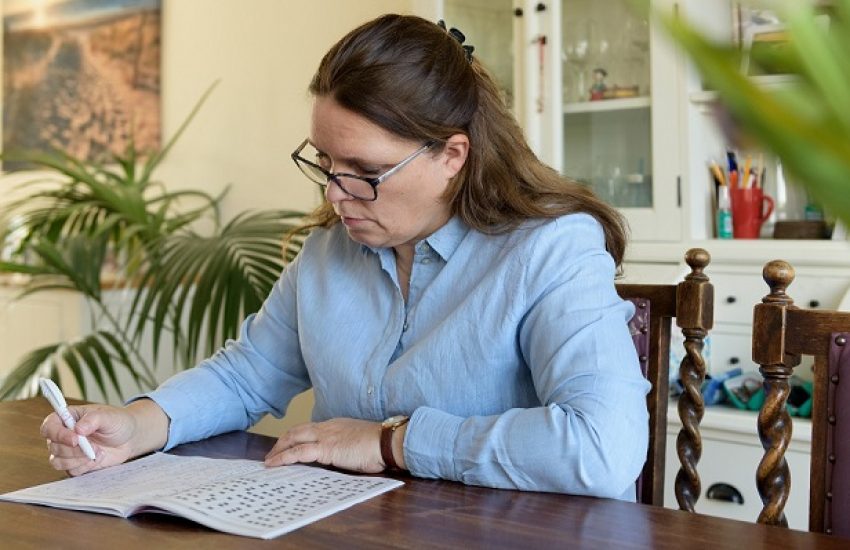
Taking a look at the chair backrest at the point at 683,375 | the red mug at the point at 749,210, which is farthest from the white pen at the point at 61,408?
the red mug at the point at 749,210

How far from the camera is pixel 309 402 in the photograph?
340cm

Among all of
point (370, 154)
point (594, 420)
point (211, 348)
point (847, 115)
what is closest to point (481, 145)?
point (370, 154)

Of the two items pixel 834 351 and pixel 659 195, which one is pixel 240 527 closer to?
pixel 834 351

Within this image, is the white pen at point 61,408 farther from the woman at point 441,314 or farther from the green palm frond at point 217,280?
the green palm frond at point 217,280

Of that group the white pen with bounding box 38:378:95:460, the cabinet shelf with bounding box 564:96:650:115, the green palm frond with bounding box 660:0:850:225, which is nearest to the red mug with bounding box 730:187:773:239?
the cabinet shelf with bounding box 564:96:650:115

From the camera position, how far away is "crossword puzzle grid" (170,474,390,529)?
0.98 meters

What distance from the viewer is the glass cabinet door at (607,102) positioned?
266cm

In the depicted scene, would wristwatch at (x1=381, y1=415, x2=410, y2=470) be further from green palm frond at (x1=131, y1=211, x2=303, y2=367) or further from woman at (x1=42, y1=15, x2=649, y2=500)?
green palm frond at (x1=131, y1=211, x2=303, y2=367)

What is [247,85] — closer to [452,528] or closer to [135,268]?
[135,268]

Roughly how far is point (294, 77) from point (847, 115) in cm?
342

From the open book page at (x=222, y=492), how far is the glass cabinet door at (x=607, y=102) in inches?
66.2

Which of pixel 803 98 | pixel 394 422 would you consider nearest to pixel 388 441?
pixel 394 422

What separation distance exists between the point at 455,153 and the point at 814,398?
1.84 feet

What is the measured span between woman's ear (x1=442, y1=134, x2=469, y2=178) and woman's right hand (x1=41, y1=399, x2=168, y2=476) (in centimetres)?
51
